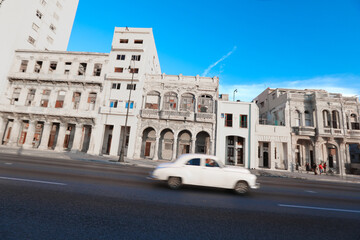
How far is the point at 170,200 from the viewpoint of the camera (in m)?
5.09

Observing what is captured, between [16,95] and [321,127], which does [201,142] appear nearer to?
[321,127]

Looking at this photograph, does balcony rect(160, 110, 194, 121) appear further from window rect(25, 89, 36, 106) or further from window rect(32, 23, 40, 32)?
window rect(32, 23, 40, 32)

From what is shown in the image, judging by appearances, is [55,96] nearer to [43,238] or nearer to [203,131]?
[203,131]

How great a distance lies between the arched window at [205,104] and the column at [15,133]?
2719 centimetres

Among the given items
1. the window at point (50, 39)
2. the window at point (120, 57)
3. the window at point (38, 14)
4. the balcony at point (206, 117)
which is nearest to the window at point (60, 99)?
the window at point (120, 57)

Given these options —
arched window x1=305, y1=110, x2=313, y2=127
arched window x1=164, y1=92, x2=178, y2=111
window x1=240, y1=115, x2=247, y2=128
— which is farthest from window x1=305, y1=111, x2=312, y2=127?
arched window x1=164, y1=92, x2=178, y2=111

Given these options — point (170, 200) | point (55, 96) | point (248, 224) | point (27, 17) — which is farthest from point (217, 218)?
point (27, 17)

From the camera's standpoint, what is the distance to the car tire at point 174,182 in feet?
22.0

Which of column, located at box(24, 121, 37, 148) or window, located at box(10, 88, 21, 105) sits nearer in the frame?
column, located at box(24, 121, 37, 148)

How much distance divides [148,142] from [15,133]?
19.4 meters

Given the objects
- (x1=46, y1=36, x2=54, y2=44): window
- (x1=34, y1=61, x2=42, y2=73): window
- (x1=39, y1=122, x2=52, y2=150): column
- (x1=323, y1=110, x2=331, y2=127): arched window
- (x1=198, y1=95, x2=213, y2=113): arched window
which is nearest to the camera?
(x1=39, y1=122, x2=52, y2=150): column

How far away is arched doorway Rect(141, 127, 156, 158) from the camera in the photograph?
2527cm

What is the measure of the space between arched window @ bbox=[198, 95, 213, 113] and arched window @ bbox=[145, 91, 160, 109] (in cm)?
646

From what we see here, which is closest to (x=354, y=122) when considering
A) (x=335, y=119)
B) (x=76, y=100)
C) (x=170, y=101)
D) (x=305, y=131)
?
(x=335, y=119)
